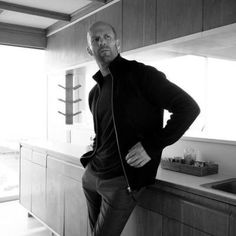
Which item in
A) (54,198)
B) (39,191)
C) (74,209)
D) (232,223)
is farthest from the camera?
(39,191)

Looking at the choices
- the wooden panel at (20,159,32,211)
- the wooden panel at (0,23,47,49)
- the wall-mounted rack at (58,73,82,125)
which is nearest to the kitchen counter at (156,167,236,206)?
the wooden panel at (20,159,32,211)

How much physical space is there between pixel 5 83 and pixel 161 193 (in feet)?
9.94

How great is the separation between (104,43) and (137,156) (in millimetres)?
581

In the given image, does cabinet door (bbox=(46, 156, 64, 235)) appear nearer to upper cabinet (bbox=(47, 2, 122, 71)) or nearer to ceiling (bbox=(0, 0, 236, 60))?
upper cabinet (bbox=(47, 2, 122, 71))

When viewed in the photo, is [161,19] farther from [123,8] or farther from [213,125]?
[213,125]

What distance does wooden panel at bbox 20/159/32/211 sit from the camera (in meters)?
3.21

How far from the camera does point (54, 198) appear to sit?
8.82 ft

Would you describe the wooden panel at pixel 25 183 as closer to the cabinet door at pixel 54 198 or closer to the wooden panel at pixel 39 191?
the wooden panel at pixel 39 191

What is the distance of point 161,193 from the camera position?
1.61 meters

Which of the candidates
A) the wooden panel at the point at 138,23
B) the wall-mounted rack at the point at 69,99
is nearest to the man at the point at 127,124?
the wooden panel at the point at 138,23

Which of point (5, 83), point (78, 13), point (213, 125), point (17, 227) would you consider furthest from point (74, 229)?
point (5, 83)

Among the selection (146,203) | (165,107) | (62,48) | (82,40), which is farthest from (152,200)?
(62,48)

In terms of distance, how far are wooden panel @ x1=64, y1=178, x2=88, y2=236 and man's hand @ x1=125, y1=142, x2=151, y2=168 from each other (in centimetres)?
101

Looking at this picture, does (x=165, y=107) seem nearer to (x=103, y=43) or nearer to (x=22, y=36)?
(x=103, y=43)
